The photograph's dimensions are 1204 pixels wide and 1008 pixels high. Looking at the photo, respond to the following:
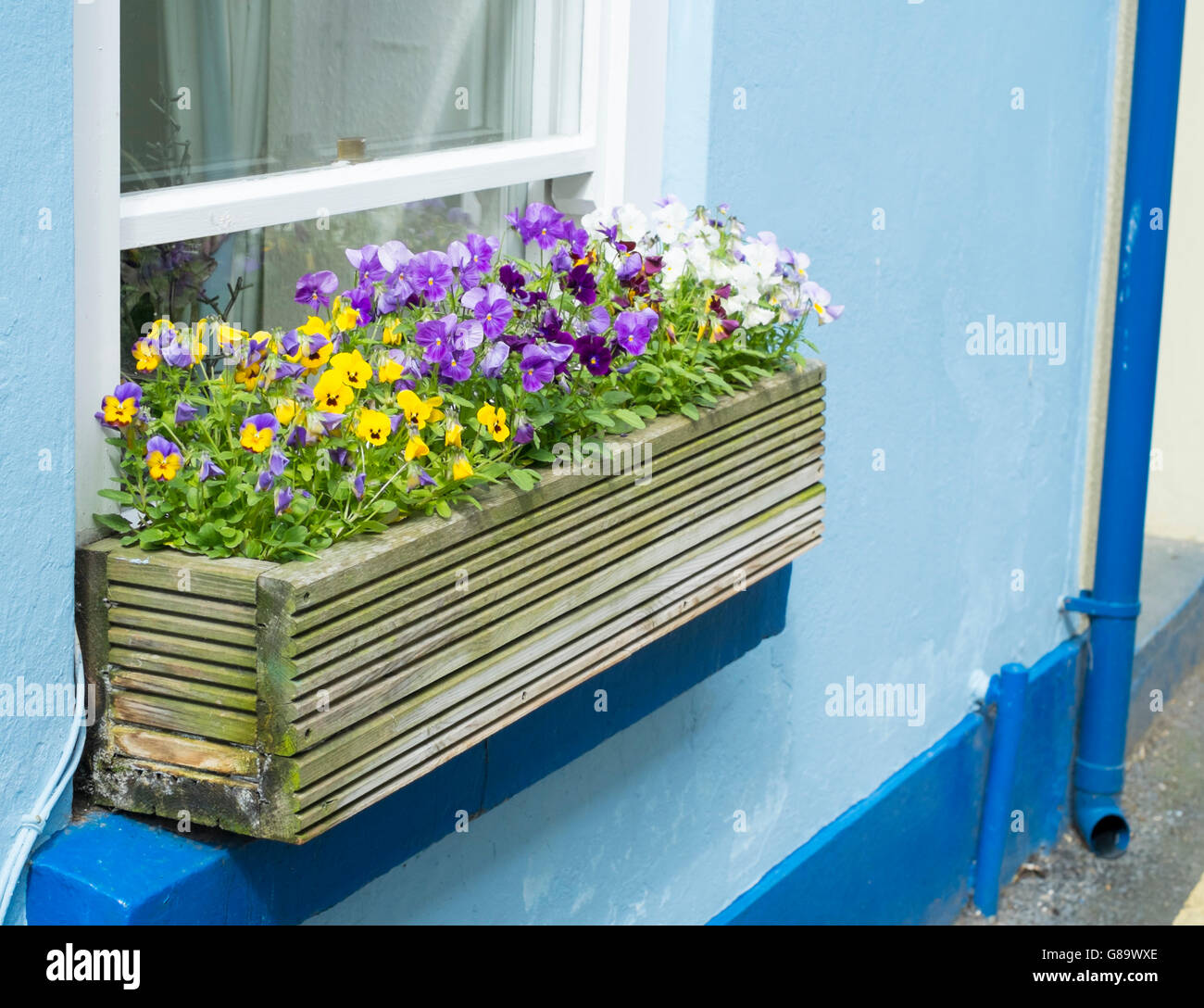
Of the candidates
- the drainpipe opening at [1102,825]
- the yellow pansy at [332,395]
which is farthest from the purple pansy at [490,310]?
the drainpipe opening at [1102,825]

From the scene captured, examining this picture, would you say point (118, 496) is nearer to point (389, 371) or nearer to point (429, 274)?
point (389, 371)

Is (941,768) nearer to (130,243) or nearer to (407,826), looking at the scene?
→ (407,826)

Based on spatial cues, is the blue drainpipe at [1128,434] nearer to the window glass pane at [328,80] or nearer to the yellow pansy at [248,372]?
the window glass pane at [328,80]

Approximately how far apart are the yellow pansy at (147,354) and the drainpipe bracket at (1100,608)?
3.45 metres

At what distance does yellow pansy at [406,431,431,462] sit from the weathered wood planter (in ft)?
0.25

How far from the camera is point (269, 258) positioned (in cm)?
202

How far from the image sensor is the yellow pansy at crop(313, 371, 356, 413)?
1.68m

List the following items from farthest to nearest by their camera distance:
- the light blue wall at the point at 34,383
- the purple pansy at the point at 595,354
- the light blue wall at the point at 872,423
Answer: the light blue wall at the point at 872,423, the purple pansy at the point at 595,354, the light blue wall at the point at 34,383

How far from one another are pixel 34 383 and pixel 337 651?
410 millimetres

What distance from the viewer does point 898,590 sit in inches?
141

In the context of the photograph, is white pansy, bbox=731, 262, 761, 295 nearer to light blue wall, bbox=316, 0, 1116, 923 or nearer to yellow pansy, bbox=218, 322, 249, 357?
light blue wall, bbox=316, 0, 1116, 923

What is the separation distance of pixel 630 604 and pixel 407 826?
0.42 metres

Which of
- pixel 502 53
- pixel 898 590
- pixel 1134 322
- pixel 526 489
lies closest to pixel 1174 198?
pixel 1134 322

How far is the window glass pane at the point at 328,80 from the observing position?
1.82 meters
